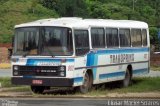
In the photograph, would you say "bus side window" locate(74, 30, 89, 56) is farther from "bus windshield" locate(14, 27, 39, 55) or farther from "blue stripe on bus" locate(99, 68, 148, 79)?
"blue stripe on bus" locate(99, 68, 148, 79)

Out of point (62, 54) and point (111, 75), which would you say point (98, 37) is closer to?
point (111, 75)

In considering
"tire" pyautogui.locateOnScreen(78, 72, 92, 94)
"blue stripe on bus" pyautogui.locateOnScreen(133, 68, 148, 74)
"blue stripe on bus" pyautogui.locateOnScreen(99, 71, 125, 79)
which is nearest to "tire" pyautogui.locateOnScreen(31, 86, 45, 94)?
"tire" pyautogui.locateOnScreen(78, 72, 92, 94)

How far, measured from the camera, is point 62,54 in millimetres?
22031

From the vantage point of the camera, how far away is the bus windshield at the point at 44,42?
22156 millimetres

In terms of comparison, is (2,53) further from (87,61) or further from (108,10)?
(108,10)

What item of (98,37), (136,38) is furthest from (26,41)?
(136,38)

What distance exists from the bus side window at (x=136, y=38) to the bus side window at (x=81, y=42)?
5.26 meters

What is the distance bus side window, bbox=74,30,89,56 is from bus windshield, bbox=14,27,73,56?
1.63 ft

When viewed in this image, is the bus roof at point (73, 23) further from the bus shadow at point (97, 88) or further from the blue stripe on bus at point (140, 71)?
the bus shadow at point (97, 88)

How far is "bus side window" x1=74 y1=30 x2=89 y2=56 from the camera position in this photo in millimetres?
22688

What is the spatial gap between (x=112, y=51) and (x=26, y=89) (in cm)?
401

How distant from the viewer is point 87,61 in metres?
23.4

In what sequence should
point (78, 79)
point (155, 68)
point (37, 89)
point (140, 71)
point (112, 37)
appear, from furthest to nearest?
point (155, 68) < point (140, 71) < point (112, 37) < point (37, 89) < point (78, 79)

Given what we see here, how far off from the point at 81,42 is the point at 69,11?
4733cm
